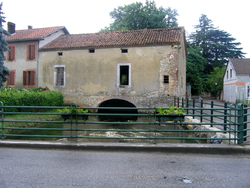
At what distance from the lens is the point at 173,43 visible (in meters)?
17.4

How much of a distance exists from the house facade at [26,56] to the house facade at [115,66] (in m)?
0.63

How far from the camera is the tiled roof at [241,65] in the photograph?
30322 millimetres

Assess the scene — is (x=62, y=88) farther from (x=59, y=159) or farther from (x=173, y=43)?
(x=59, y=159)

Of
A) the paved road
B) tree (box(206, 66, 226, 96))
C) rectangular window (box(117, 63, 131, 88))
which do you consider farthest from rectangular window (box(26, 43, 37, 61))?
tree (box(206, 66, 226, 96))

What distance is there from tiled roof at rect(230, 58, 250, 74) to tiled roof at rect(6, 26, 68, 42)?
83.2 ft

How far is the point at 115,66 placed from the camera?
1900 cm

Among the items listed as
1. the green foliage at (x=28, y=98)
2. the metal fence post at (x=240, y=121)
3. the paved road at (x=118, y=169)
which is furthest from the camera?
the green foliage at (x=28, y=98)

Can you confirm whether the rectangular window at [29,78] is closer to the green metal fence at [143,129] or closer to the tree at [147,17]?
the green metal fence at [143,129]

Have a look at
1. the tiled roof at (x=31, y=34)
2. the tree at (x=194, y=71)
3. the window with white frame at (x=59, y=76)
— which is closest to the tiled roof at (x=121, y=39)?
the tiled roof at (x=31, y=34)

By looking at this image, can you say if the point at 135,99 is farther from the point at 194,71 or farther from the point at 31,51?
the point at 194,71

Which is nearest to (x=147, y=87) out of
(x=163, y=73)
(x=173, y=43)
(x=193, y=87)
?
(x=163, y=73)

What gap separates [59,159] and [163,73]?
1451 centimetres

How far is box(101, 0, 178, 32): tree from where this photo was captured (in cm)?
3262

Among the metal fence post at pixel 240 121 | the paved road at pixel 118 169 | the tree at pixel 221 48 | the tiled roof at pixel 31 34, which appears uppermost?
the tree at pixel 221 48
